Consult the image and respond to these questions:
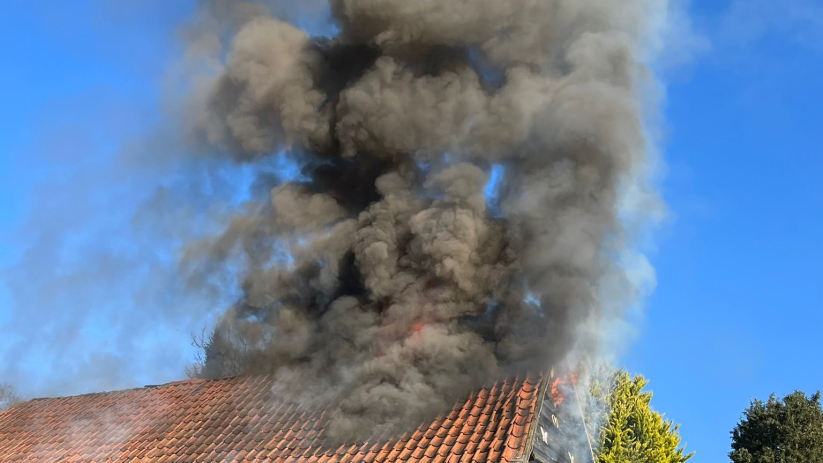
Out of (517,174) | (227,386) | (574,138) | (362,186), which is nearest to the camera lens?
(574,138)

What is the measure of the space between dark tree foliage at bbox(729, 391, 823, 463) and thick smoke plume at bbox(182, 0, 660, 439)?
36.0 ft

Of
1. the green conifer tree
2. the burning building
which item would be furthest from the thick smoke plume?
the green conifer tree

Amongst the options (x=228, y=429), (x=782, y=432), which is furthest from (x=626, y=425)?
(x=228, y=429)

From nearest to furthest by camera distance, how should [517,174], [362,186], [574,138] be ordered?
[574,138]
[517,174]
[362,186]

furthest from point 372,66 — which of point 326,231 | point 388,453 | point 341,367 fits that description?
point 388,453

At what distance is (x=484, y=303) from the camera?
13477 millimetres

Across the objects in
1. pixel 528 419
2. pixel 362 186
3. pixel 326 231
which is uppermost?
pixel 362 186

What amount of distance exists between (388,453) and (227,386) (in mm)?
6134

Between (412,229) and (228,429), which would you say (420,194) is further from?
(228,429)

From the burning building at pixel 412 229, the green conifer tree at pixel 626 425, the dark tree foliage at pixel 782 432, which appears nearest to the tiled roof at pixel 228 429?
the burning building at pixel 412 229

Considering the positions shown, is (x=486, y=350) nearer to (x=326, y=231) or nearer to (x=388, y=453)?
(x=388, y=453)

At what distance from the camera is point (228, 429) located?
1475 cm

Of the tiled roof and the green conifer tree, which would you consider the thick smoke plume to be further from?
the green conifer tree

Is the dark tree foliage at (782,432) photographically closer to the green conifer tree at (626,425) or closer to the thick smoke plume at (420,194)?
the green conifer tree at (626,425)
